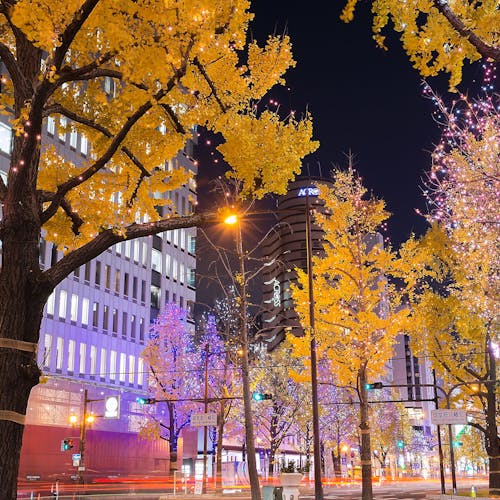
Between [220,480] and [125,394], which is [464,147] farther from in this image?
[125,394]

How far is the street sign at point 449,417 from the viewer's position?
2462 cm

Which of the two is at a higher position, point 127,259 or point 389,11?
point 127,259

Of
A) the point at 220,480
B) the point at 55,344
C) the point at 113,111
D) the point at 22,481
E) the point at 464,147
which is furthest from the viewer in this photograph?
the point at 55,344

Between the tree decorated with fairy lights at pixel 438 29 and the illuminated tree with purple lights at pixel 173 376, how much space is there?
36146 millimetres

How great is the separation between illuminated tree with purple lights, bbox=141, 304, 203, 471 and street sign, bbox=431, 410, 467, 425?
803 inches

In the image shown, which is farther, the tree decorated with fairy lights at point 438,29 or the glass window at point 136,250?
the glass window at point 136,250

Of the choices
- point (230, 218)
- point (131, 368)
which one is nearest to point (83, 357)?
point (131, 368)

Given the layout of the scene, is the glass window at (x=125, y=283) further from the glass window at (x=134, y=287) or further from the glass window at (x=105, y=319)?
the glass window at (x=105, y=319)

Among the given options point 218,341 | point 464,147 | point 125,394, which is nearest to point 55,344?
point 125,394

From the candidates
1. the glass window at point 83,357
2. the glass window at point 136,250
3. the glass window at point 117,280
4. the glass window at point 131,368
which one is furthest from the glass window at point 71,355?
the glass window at point 136,250

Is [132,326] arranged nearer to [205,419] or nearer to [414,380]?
[205,419]

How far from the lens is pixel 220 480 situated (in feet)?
123

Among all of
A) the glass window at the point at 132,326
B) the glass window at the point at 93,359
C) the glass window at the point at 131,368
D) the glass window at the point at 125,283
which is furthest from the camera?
the glass window at the point at 132,326

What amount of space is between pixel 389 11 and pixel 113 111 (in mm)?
4356
